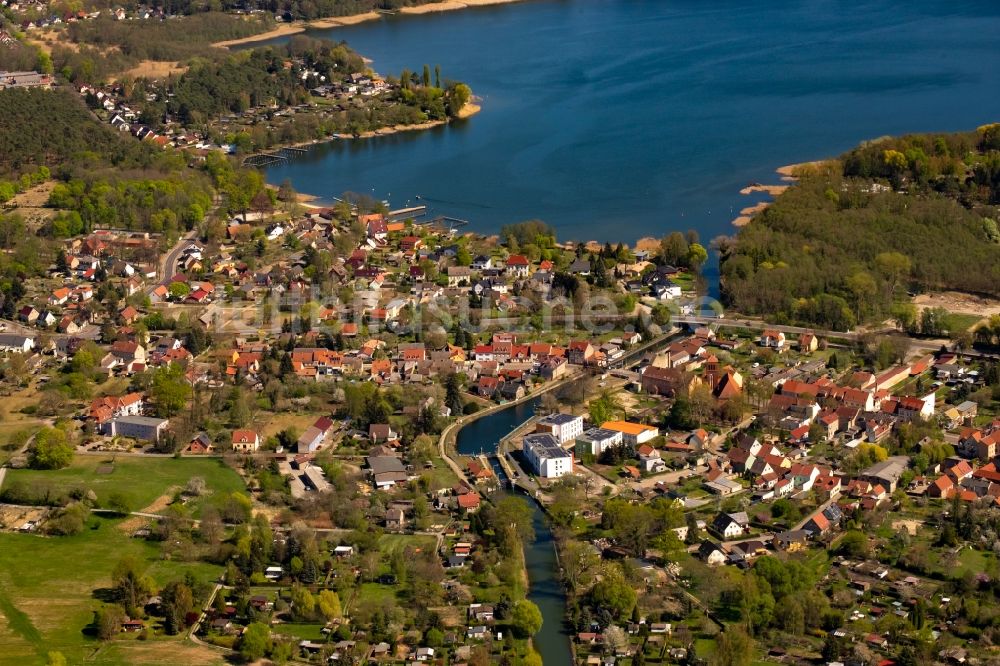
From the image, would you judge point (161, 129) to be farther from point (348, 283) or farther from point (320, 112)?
point (348, 283)

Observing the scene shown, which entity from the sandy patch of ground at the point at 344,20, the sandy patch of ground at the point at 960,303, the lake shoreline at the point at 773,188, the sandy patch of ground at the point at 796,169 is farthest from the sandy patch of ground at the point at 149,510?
the sandy patch of ground at the point at 344,20

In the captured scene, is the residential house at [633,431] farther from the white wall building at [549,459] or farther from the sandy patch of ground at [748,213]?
the sandy patch of ground at [748,213]

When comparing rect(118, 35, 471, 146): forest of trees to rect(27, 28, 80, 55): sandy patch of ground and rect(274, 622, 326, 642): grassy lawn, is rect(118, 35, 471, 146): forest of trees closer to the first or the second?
rect(27, 28, 80, 55): sandy patch of ground

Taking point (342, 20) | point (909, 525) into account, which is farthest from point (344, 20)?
point (909, 525)

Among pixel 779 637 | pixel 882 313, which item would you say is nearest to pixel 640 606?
pixel 779 637

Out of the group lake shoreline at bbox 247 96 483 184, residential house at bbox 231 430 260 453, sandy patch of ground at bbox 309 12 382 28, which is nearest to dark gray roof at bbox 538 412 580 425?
residential house at bbox 231 430 260 453

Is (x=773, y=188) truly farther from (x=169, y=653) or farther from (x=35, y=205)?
(x=169, y=653)
